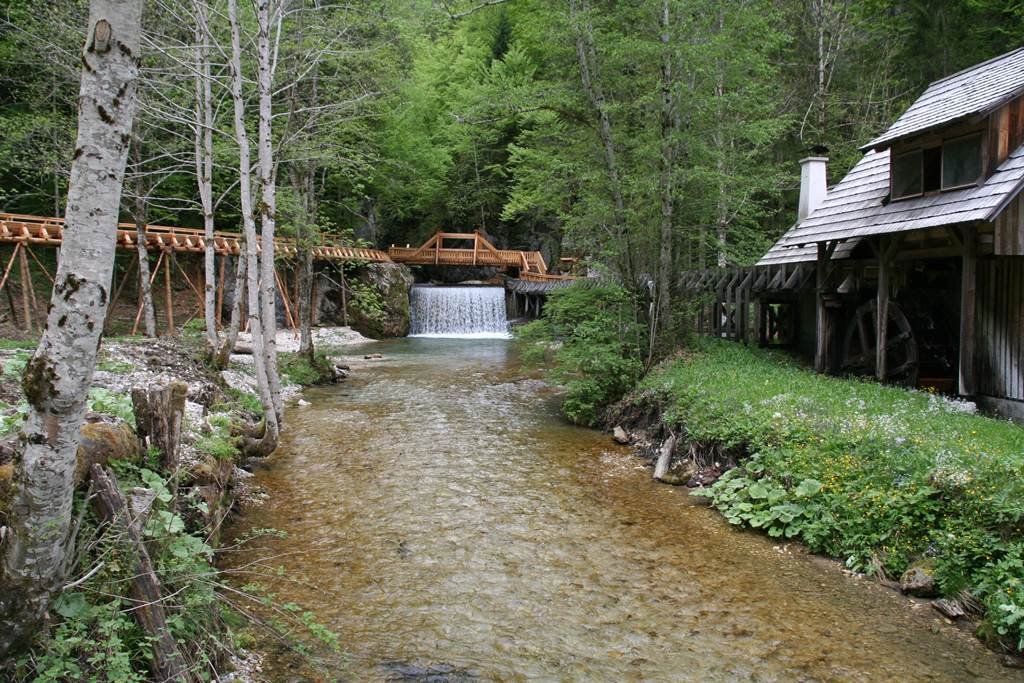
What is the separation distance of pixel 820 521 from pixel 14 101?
2697 centimetres

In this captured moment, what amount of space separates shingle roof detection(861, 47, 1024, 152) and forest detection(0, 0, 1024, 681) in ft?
8.80

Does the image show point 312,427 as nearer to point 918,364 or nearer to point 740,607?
point 740,607

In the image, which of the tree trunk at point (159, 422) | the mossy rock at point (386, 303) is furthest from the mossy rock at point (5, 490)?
the mossy rock at point (386, 303)

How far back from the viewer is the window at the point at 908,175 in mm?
11188

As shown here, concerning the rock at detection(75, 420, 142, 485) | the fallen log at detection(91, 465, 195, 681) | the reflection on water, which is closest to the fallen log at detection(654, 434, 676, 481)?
the reflection on water

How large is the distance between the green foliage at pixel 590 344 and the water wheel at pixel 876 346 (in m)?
4.39

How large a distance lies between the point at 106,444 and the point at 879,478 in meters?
6.97

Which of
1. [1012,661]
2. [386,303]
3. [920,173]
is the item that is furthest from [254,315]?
[386,303]

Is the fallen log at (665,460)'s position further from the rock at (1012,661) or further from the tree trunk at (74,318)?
the tree trunk at (74,318)

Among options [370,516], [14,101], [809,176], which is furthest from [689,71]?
[14,101]

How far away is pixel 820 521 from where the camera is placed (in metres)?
6.79

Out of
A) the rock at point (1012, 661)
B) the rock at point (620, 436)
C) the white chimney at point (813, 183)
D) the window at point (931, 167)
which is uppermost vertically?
the white chimney at point (813, 183)

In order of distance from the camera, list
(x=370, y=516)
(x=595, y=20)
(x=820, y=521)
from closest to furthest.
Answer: (x=820, y=521) < (x=370, y=516) < (x=595, y=20)

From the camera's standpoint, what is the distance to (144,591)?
380 cm
